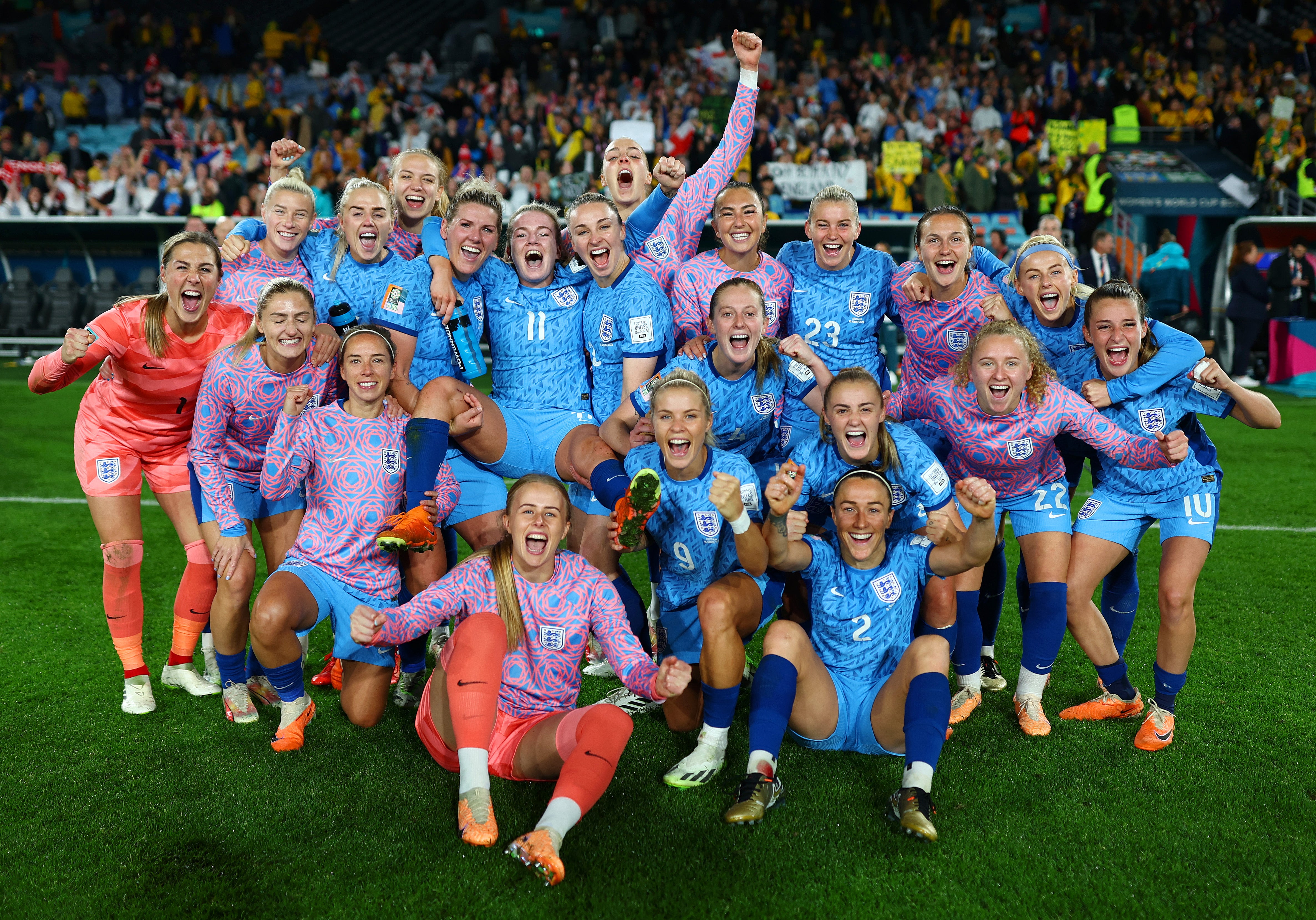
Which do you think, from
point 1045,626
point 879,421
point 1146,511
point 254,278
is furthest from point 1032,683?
point 254,278

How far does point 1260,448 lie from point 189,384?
9581mm

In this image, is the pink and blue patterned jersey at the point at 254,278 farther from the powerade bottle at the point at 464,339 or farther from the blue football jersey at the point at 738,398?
the blue football jersey at the point at 738,398

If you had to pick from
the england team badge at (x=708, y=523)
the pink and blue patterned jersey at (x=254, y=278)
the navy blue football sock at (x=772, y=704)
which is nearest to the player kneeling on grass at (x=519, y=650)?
the navy blue football sock at (x=772, y=704)

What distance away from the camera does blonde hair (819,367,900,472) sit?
3729mm

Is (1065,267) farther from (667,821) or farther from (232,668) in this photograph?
(232,668)

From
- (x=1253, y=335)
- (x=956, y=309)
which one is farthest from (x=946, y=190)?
(x=956, y=309)

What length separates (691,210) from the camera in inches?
195

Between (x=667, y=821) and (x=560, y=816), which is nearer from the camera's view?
(x=560, y=816)

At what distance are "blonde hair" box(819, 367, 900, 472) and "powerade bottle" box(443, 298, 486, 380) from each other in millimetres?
1577

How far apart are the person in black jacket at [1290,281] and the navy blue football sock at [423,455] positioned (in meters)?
13.2

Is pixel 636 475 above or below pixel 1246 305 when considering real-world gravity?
above

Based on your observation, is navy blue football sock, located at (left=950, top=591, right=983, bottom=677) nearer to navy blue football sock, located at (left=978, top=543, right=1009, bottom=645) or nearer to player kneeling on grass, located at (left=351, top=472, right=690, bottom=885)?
navy blue football sock, located at (left=978, top=543, right=1009, bottom=645)

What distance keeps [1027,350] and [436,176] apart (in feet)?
9.23

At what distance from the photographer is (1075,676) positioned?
4668 millimetres
